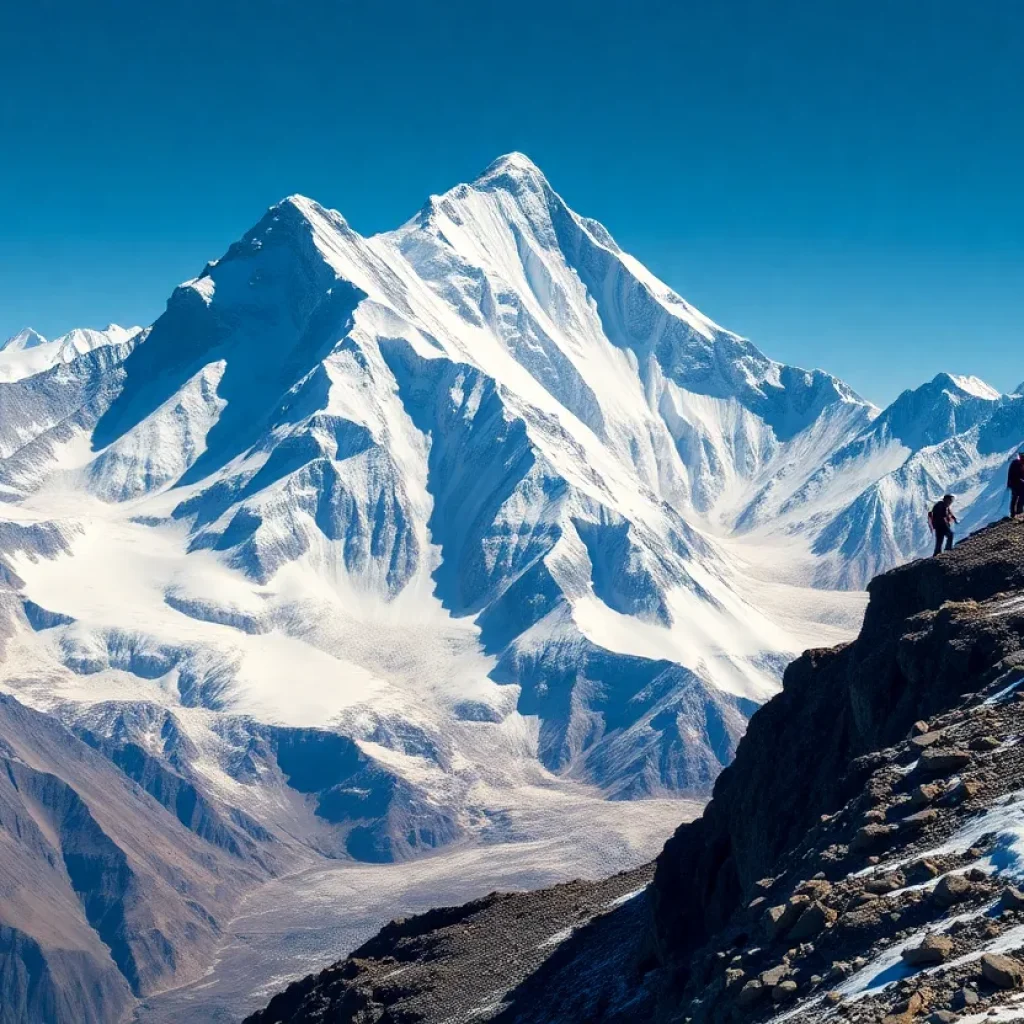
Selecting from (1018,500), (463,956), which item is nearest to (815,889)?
(1018,500)

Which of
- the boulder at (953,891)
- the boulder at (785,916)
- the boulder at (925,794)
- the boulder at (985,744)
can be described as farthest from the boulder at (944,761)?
the boulder at (953,891)

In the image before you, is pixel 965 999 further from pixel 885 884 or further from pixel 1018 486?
pixel 1018 486

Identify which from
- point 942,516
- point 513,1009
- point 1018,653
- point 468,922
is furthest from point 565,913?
point 1018,653

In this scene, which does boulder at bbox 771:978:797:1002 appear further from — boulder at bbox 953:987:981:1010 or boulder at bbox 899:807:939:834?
boulder at bbox 899:807:939:834

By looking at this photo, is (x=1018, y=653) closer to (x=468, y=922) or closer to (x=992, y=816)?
(x=992, y=816)

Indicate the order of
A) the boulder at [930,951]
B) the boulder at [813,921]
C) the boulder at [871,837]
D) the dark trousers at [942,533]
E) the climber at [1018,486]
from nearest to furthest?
the boulder at [930,951]
the boulder at [813,921]
the boulder at [871,837]
the climber at [1018,486]
the dark trousers at [942,533]

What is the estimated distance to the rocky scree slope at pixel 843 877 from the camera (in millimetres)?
35562

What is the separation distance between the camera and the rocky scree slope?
3556 centimetres

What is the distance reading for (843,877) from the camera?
138 feet

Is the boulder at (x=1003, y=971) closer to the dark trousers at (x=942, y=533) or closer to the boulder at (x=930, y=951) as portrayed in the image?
the boulder at (x=930, y=951)

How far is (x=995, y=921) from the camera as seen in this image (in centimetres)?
3428

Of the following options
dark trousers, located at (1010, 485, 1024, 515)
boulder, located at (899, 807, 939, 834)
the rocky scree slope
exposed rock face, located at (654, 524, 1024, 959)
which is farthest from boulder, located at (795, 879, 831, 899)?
dark trousers, located at (1010, 485, 1024, 515)

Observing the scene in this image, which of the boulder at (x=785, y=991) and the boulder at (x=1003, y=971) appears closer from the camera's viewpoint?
the boulder at (x=1003, y=971)

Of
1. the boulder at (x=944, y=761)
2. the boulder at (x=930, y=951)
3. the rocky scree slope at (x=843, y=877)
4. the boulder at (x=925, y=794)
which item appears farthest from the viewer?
the boulder at (x=944, y=761)
